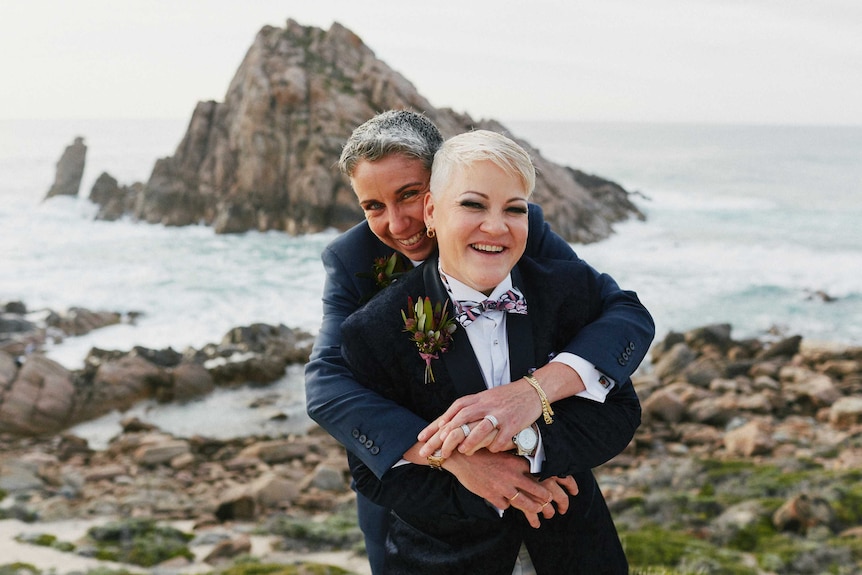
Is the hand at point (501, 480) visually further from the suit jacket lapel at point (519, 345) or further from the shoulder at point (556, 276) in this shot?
the shoulder at point (556, 276)

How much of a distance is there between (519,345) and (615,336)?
32cm

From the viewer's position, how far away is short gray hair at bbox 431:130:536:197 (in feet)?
7.57

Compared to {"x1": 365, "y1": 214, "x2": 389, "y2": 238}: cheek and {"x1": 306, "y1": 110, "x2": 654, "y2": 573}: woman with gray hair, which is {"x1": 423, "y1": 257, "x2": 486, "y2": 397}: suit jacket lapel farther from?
{"x1": 365, "y1": 214, "x2": 389, "y2": 238}: cheek

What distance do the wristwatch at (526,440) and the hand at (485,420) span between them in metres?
0.03

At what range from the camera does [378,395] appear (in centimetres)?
248

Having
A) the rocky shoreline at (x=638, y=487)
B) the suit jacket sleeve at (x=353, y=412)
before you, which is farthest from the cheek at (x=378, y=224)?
the rocky shoreline at (x=638, y=487)

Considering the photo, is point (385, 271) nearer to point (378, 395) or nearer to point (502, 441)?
point (378, 395)

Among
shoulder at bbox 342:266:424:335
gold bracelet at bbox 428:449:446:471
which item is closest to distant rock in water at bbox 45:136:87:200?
shoulder at bbox 342:266:424:335

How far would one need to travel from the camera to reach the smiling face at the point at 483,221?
2.32 metres

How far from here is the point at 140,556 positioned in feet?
23.3

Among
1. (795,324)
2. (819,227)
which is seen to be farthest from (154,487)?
(819,227)

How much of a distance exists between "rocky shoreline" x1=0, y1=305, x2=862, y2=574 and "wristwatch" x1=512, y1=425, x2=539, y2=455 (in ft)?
10.3

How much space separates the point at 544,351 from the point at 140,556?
6.05m

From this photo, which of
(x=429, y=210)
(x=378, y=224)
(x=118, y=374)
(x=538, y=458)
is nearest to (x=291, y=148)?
(x=118, y=374)
